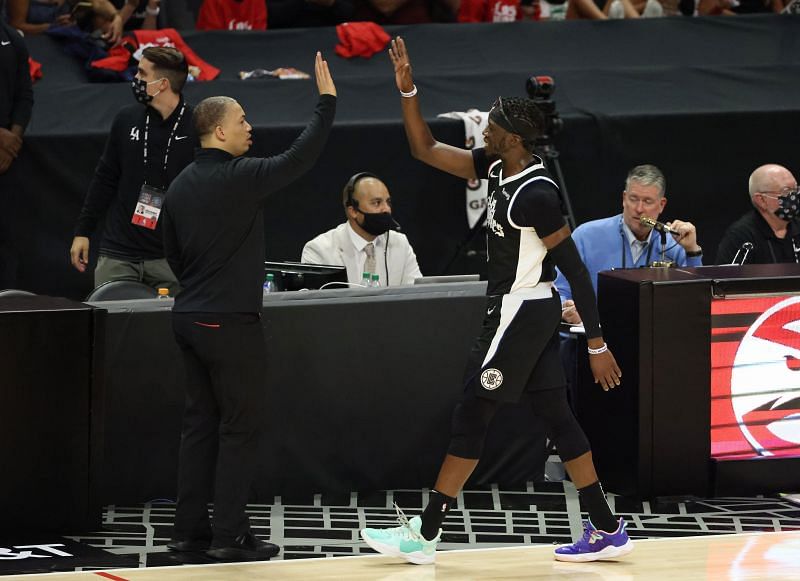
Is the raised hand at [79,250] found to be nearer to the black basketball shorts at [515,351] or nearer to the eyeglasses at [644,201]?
the eyeglasses at [644,201]

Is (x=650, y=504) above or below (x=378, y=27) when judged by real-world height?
below

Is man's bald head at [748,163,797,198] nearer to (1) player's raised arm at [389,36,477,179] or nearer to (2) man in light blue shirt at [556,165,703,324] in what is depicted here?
(2) man in light blue shirt at [556,165,703,324]

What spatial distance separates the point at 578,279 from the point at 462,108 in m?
4.52

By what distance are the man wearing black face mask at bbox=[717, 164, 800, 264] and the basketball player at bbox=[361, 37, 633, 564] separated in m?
2.32

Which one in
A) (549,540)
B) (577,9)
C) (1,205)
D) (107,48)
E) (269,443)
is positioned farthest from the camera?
(577,9)

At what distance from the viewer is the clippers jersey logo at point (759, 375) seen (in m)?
6.27

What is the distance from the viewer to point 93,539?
5641 millimetres

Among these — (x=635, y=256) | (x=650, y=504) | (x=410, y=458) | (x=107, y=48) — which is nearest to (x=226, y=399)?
(x=410, y=458)

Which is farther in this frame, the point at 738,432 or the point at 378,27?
the point at 378,27

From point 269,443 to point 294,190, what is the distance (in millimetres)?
3177

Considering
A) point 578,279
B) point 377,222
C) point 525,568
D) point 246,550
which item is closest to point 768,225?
point 377,222

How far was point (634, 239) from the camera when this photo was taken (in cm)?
702

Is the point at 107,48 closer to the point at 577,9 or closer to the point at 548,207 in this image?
the point at 577,9

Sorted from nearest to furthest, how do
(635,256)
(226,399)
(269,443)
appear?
1. (226,399)
2. (269,443)
3. (635,256)
